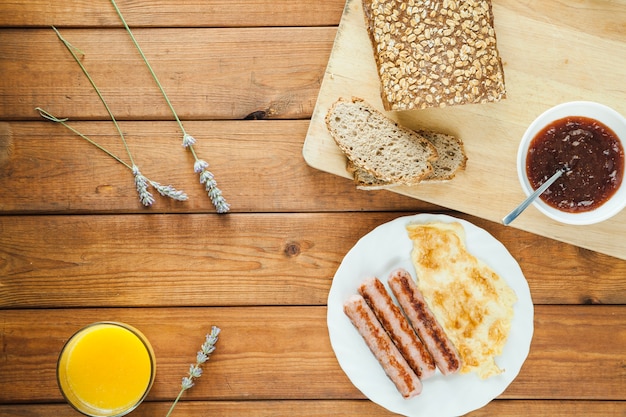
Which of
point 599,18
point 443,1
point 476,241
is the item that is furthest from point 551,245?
point 443,1

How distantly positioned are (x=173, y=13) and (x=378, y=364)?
1.73 meters

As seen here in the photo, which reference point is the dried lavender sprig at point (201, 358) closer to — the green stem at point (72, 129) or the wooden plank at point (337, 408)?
the wooden plank at point (337, 408)

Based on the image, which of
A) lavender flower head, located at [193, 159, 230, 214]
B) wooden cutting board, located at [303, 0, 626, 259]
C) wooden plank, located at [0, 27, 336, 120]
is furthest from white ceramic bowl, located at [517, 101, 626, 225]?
lavender flower head, located at [193, 159, 230, 214]

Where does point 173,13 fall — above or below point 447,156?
above

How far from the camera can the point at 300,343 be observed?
2.39 m

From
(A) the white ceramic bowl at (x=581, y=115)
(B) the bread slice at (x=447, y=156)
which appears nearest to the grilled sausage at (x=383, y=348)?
(B) the bread slice at (x=447, y=156)

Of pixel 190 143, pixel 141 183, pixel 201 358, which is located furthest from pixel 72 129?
pixel 201 358

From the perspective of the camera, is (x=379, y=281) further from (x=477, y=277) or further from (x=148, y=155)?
(x=148, y=155)

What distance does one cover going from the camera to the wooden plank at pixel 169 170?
236 cm

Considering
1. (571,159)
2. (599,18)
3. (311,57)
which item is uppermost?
(599,18)

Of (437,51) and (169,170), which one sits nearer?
(437,51)

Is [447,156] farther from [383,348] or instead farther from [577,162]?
[383,348]

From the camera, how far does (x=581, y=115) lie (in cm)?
207

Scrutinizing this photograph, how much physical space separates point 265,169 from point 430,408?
4.02ft
